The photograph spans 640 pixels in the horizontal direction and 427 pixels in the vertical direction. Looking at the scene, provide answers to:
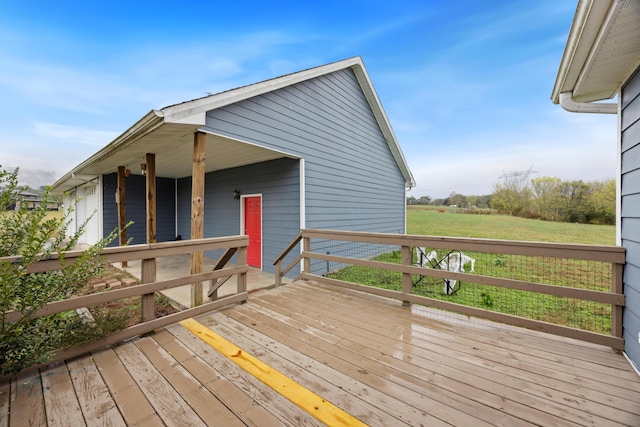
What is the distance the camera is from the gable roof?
3.44 metres

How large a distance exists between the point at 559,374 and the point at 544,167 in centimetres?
2032

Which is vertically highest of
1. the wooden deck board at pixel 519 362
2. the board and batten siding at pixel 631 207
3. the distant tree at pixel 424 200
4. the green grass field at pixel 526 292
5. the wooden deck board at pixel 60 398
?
the distant tree at pixel 424 200

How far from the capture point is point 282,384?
5.71 ft

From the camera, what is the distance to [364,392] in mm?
1659

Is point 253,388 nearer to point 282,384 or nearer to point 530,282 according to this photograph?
point 282,384

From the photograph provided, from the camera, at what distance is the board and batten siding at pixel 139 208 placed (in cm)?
847

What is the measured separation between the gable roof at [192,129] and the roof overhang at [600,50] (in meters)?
3.98

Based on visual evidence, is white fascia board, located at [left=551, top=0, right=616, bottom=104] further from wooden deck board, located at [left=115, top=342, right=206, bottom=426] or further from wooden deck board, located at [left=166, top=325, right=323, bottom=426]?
wooden deck board, located at [left=115, top=342, right=206, bottom=426]

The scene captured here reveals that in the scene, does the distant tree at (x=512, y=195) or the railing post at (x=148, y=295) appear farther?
the distant tree at (x=512, y=195)

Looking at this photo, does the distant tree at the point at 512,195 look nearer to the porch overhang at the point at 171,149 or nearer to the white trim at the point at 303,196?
the white trim at the point at 303,196

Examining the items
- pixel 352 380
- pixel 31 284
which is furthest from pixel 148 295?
pixel 352 380

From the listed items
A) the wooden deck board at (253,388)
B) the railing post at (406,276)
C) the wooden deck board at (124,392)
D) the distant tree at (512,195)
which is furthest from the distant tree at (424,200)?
the wooden deck board at (124,392)

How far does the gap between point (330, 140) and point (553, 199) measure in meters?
17.3

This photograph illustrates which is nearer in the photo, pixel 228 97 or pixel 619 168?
pixel 619 168
